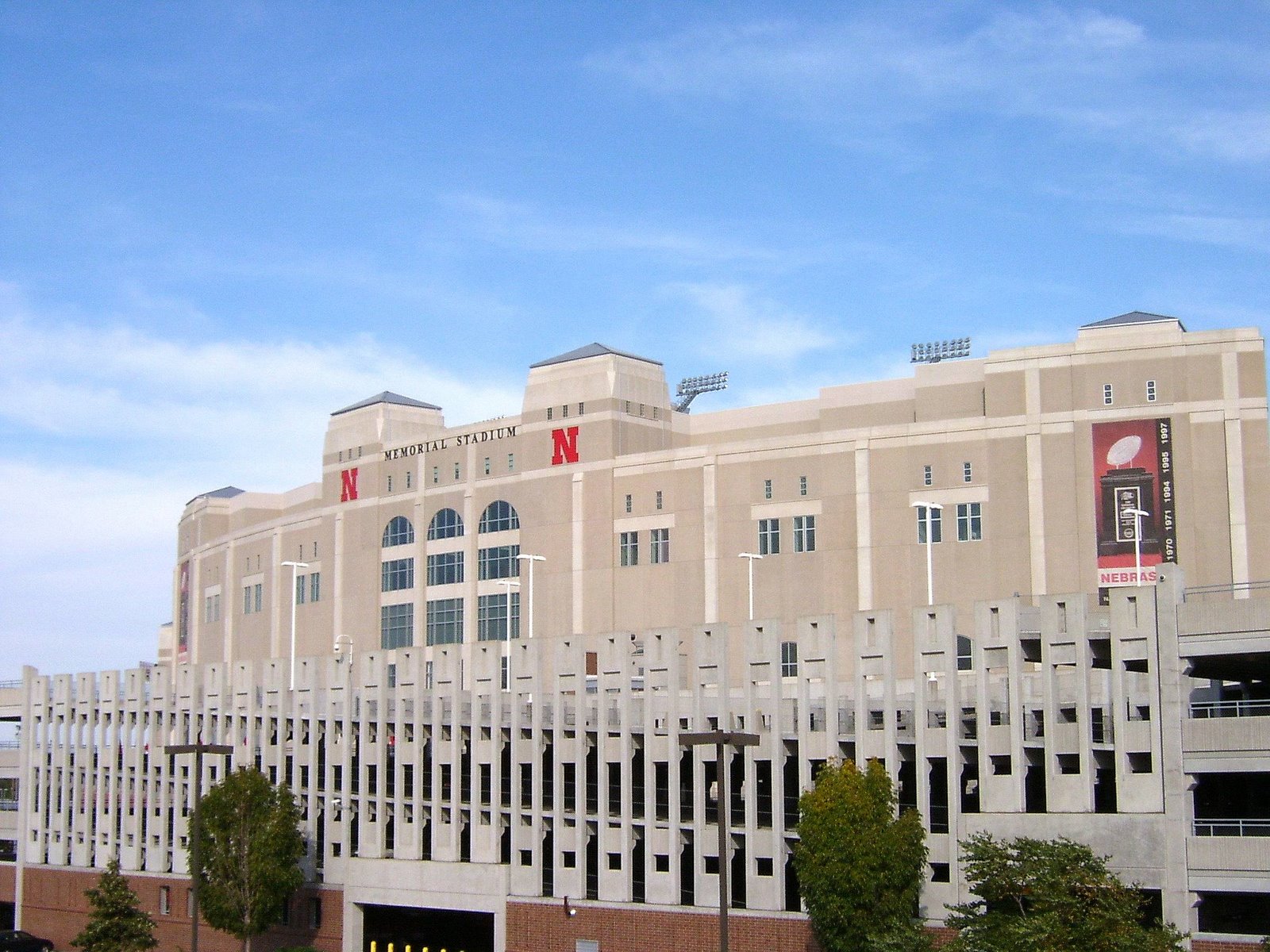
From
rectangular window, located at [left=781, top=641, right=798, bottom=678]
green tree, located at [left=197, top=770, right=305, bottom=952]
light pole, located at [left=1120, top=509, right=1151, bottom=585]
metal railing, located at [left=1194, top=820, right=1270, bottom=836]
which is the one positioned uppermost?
light pole, located at [left=1120, top=509, right=1151, bottom=585]

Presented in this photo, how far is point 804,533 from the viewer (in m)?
88.9

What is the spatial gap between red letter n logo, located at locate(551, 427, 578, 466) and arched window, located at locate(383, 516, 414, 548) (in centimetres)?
1302

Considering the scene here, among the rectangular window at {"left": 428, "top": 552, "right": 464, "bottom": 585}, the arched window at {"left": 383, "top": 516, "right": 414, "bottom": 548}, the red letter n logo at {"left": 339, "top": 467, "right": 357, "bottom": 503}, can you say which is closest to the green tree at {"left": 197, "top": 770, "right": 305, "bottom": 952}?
the rectangular window at {"left": 428, "top": 552, "right": 464, "bottom": 585}

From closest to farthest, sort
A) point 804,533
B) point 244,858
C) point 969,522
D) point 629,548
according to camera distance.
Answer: point 244,858
point 969,522
point 804,533
point 629,548

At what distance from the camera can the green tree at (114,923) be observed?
6462 cm

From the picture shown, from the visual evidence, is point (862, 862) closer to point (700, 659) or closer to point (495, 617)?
point (700, 659)

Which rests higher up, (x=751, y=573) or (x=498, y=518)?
Answer: (x=498, y=518)

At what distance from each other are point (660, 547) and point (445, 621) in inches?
672

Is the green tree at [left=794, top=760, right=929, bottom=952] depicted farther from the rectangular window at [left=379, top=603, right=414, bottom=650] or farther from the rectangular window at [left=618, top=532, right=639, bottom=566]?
the rectangular window at [left=379, top=603, right=414, bottom=650]

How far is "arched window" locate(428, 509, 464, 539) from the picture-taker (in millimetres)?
104375

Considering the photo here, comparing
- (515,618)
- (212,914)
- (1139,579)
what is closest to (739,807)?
(212,914)

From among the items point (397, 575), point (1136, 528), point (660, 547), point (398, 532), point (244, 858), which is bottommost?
point (244, 858)

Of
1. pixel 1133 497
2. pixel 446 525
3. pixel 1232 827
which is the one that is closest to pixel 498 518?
pixel 446 525

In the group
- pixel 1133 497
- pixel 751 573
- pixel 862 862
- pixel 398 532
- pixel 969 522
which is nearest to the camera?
pixel 862 862
